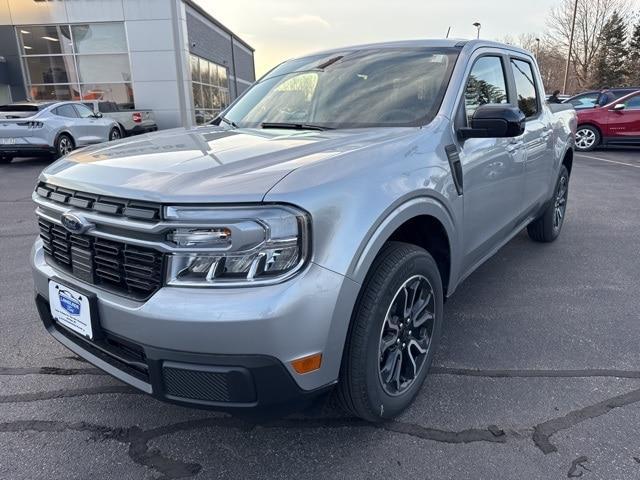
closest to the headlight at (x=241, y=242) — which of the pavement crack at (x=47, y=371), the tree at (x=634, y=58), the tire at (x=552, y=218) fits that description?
the pavement crack at (x=47, y=371)

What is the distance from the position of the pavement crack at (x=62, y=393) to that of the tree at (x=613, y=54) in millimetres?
50294

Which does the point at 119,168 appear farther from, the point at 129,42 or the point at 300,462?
the point at 129,42

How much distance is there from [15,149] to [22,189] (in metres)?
3.10

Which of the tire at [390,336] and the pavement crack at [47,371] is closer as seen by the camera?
the tire at [390,336]

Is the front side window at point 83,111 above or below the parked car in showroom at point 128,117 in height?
above

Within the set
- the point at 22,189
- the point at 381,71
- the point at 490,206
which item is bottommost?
the point at 22,189

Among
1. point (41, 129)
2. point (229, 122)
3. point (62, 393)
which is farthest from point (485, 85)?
point (41, 129)

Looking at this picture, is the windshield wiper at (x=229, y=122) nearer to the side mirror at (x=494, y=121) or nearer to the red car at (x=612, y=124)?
the side mirror at (x=494, y=121)

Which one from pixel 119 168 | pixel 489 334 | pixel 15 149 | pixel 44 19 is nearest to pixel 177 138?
pixel 119 168

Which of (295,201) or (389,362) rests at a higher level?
(295,201)

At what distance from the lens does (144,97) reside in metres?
20.5

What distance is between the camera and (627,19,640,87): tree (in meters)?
43.4

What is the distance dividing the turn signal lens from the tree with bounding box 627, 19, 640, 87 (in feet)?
169

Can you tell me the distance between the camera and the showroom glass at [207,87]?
22.7 metres
